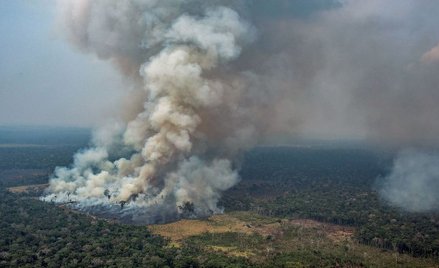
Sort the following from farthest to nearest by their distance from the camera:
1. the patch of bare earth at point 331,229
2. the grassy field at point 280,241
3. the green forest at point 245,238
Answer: the patch of bare earth at point 331,229 < the grassy field at point 280,241 < the green forest at point 245,238

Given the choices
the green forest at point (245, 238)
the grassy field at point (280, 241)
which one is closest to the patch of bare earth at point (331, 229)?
the grassy field at point (280, 241)

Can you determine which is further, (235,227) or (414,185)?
(414,185)

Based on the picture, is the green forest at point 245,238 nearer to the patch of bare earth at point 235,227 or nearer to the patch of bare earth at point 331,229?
the patch of bare earth at point 235,227

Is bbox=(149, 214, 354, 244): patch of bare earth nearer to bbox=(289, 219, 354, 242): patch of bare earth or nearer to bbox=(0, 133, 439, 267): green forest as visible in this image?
bbox=(289, 219, 354, 242): patch of bare earth

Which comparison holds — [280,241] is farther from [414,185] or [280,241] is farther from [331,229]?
[414,185]

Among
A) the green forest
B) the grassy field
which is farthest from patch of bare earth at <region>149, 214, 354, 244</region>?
the green forest

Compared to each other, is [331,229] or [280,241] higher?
[331,229]

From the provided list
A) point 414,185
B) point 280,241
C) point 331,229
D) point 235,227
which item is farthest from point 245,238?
point 414,185

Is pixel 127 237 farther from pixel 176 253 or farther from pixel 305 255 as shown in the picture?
pixel 305 255

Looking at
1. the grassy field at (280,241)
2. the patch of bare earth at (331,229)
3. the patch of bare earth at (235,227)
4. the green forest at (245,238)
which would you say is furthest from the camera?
the patch of bare earth at (331,229)
